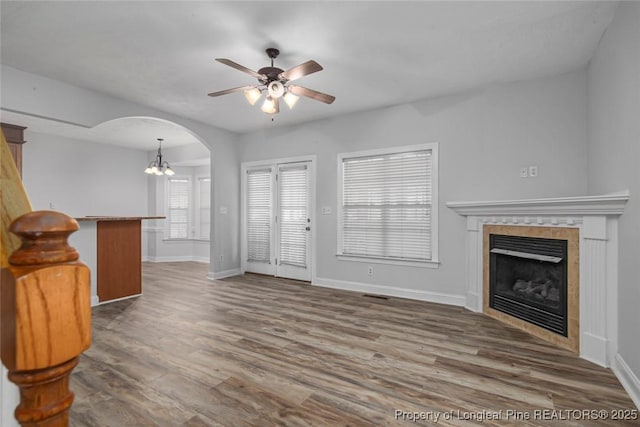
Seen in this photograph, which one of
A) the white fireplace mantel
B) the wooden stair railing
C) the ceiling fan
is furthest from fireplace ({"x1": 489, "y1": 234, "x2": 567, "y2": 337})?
the wooden stair railing

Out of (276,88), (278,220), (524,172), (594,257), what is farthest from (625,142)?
(278,220)

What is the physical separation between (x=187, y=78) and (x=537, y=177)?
14.4ft

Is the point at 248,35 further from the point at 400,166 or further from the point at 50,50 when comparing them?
the point at 400,166

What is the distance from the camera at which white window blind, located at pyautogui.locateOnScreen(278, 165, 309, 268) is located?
5660mm

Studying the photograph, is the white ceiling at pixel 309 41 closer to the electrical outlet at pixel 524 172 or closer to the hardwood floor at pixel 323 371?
the electrical outlet at pixel 524 172

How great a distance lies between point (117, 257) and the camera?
14.8 ft

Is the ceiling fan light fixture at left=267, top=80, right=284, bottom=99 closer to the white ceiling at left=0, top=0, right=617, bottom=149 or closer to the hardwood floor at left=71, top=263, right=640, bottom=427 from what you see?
the white ceiling at left=0, top=0, right=617, bottom=149

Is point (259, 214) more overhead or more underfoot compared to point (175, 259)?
more overhead

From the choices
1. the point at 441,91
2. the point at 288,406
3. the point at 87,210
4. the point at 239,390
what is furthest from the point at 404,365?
the point at 87,210

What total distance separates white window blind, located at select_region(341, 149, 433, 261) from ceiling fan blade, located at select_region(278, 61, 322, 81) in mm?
2310

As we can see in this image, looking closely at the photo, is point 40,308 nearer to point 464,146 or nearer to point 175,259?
point 464,146

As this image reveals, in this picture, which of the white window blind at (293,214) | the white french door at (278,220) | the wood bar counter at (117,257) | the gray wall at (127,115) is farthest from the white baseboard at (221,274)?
the wood bar counter at (117,257)

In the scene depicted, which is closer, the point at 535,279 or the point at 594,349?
the point at 594,349

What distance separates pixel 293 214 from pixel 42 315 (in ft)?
17.4
